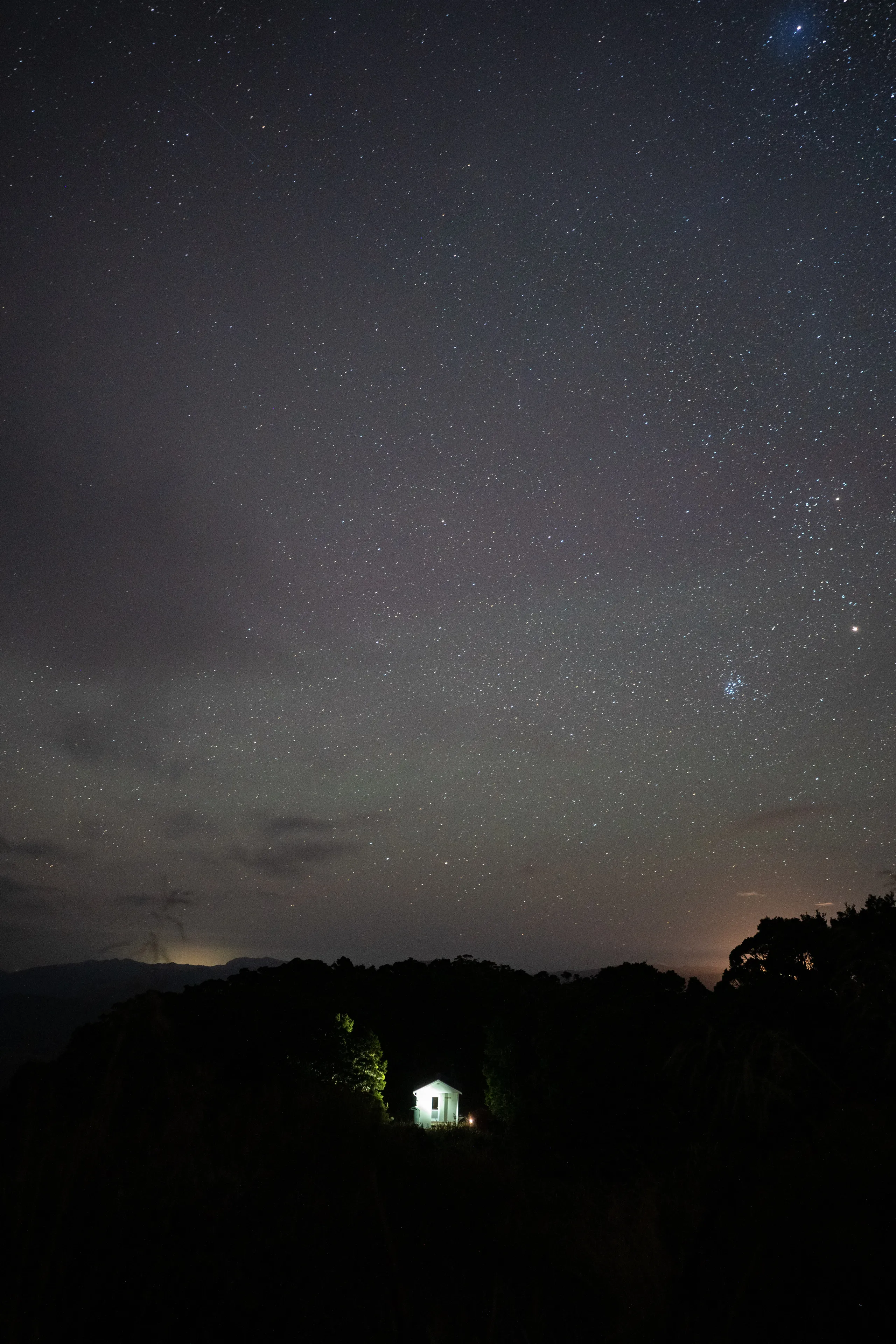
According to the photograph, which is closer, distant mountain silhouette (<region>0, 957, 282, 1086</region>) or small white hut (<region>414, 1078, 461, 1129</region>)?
distant mountain silhouette (<region>0, 957, 282, 1086</region>)

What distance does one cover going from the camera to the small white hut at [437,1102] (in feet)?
104

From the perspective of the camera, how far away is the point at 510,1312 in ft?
17.1

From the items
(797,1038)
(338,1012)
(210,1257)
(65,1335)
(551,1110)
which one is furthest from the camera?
(338,1012)

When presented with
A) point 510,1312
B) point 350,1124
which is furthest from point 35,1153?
point 350,1124

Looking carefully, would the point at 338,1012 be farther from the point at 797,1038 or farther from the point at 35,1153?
the point at 35,1153

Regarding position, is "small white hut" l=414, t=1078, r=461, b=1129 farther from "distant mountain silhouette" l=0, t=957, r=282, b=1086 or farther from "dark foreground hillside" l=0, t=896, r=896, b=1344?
"distant mountain silhouette" l=0, t=957, r=282, b=1086

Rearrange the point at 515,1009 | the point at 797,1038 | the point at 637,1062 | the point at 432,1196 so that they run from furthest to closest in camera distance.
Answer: the point at 515,1009 → the point at 637,1062 → the point at 797,1038 → the point at 432,1196

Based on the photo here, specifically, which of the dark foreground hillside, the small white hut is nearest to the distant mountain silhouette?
the dark foreground hillside

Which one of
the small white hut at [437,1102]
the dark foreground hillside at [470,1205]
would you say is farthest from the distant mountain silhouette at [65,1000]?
the small white hut at [437,1102]

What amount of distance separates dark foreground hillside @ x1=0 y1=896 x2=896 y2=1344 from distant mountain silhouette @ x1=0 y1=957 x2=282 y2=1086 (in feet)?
0.55

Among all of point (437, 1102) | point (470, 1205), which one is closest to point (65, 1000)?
point (470, 1205)

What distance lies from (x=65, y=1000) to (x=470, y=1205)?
5.58 metres

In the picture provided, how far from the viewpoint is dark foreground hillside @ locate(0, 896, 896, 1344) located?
13.3 feet

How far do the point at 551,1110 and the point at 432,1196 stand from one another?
15.4 meters
